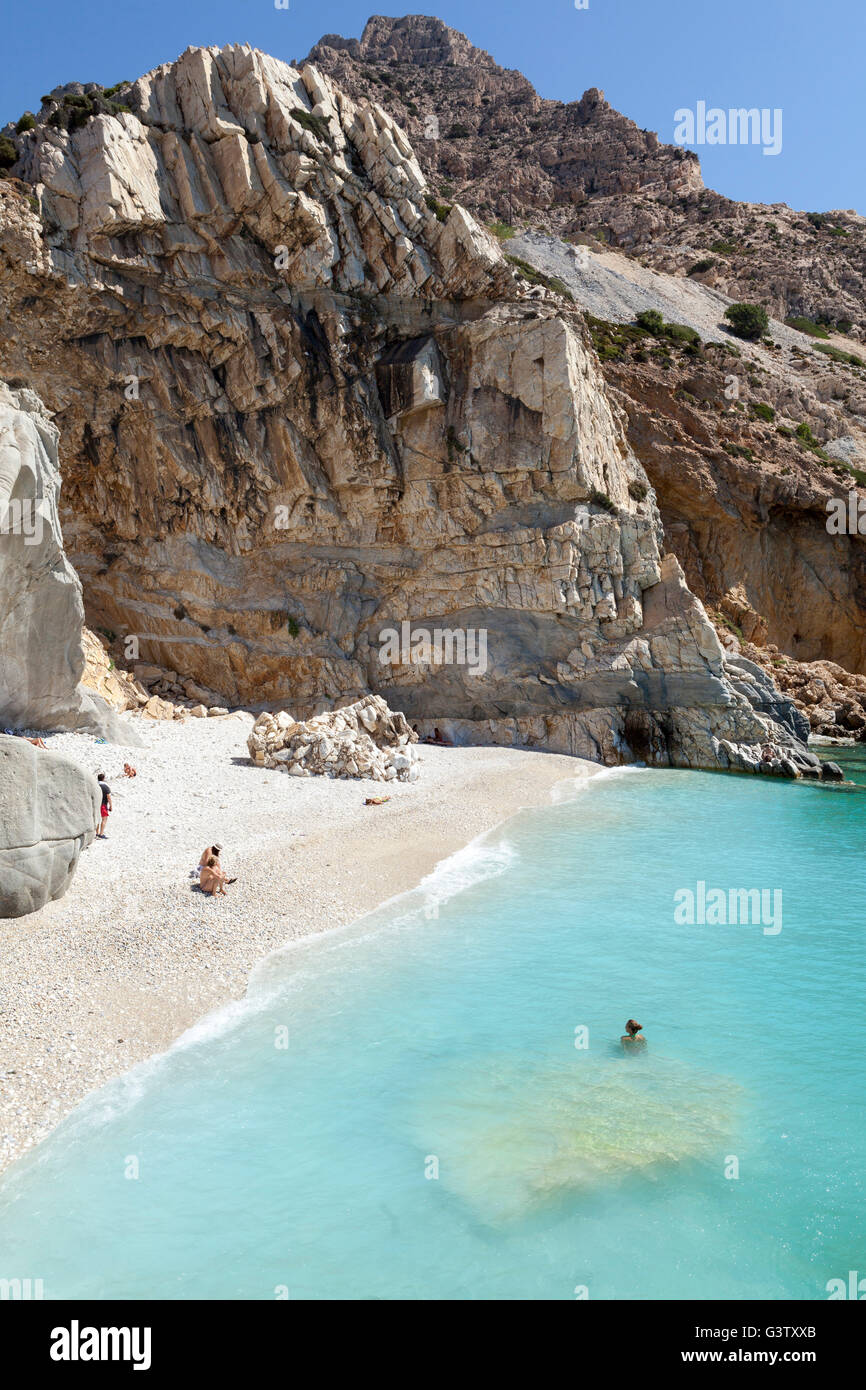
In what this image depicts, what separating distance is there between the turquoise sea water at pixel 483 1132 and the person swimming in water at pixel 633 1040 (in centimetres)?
22

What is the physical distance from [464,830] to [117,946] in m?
9.74

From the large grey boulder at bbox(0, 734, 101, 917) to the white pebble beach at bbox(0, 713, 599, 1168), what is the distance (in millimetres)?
322

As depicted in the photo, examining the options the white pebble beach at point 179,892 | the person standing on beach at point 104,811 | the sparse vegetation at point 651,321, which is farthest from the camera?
the sparse vegetation at point 651,321

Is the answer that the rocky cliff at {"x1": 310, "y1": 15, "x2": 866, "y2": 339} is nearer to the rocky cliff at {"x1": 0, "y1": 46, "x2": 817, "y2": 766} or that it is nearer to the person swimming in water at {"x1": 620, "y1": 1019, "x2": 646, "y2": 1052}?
the rocky cliff at {"x1": 0, "y1": 46, "x2": 817, "y2": 766}

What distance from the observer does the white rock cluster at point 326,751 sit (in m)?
22.4

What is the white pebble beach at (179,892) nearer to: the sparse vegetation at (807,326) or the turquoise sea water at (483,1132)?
the turquoise sea water at (483,1132)

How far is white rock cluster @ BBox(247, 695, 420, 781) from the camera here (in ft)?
73.4

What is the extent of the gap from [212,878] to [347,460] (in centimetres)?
2237

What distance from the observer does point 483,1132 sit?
7918 millimetres

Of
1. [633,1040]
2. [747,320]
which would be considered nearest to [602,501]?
[633,1040]

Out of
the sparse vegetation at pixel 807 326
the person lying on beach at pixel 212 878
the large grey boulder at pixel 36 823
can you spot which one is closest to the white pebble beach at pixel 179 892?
the person lying on beach at pixel 212 878

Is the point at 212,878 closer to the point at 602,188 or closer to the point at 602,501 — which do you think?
the point at 602,501

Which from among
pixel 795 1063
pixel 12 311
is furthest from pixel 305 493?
pixel 795 1063

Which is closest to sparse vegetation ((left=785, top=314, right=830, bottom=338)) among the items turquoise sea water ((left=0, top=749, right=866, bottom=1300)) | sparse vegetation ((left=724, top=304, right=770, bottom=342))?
sparse vegetation ((left=724, top=304, right=770, bottom=342))
